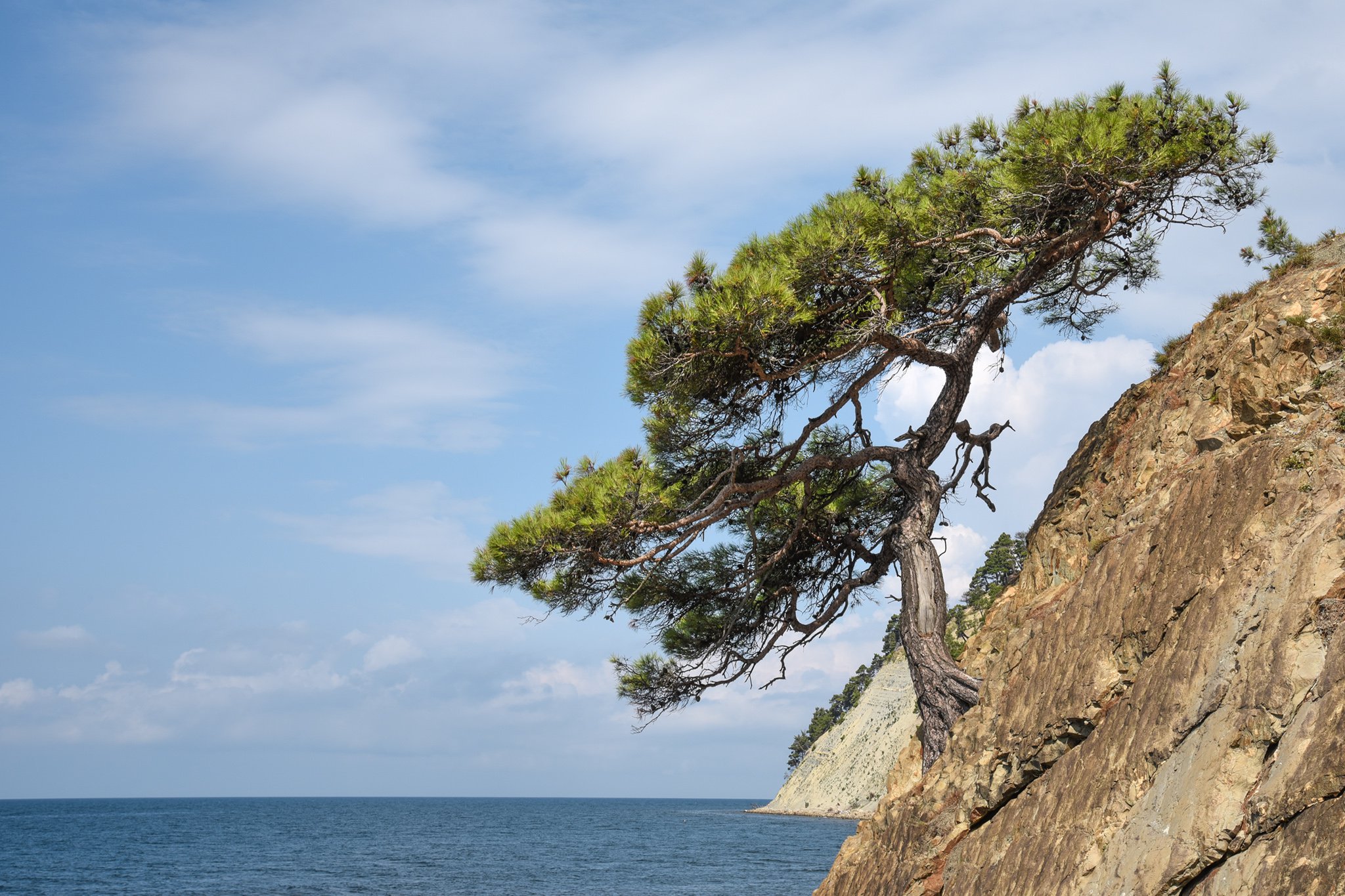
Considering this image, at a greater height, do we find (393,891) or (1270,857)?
(1270,857)

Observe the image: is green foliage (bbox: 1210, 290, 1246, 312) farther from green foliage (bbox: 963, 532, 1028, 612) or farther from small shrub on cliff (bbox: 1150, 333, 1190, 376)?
green foliage (bbox: 963, 532, 1028, 612)

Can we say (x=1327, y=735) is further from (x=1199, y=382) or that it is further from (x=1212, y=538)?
(x=1199, y=382)

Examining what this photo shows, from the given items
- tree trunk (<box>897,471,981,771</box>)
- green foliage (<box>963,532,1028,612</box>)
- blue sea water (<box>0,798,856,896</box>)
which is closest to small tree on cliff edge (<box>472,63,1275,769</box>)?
tree trunk (<box>897,471,981,771</box>)

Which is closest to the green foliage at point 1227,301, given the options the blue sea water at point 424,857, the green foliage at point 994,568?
the blue sea water at point 424,857

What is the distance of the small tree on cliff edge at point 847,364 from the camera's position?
36.4ft

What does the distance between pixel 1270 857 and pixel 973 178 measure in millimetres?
7951

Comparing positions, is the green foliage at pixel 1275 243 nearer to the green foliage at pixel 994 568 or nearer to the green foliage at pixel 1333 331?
the green foliage at pixel 1333 331

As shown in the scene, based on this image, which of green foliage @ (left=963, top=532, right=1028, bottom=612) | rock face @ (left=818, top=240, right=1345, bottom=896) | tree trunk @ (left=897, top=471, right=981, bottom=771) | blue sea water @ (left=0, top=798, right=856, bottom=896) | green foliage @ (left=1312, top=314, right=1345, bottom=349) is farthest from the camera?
green foliage @ (left=963, top=532, right=1028, bottom=612)

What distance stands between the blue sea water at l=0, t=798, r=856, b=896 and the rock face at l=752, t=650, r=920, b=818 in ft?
7.70

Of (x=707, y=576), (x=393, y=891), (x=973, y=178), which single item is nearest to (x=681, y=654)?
(x=707, y=576)

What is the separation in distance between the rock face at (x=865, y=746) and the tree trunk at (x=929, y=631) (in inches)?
2053

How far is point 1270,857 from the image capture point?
20.1 ft

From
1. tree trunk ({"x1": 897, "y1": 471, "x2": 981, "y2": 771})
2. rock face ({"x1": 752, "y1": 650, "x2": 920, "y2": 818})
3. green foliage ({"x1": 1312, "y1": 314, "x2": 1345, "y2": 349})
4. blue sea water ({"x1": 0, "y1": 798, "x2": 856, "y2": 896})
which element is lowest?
blue sea water ({"x1": 0, "y1": 798, "x2": 856, "y2": 896})

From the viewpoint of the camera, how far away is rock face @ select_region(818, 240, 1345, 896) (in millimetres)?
6566
